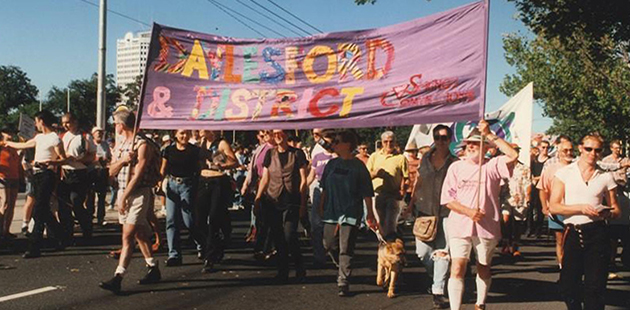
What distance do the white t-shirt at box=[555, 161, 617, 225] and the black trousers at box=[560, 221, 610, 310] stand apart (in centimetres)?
8

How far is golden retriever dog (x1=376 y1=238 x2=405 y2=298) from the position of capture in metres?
7.20

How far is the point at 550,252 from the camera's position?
36.8 ft

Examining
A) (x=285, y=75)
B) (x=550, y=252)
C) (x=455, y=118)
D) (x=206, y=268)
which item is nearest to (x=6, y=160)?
(x=206, y=268)

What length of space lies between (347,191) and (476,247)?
173cm

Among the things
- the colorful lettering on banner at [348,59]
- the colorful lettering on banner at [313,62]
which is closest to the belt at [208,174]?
the colorful lettering on banner at [313,62]

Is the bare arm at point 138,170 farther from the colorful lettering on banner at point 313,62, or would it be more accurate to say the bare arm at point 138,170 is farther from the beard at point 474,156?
the beard at point 474,156

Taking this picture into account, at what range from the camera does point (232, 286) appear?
24.5ft

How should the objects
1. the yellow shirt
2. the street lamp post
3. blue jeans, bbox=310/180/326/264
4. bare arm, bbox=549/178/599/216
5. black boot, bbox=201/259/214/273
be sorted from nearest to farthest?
bare arm, bbox=549/178/599/216, black boot, bbox=201/259/214/273, the yellow shirt, blue jeans, bbox=310/180/326/264, the street lamp post

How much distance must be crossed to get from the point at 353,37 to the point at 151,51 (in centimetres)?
220

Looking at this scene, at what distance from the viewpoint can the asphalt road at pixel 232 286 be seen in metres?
6.62

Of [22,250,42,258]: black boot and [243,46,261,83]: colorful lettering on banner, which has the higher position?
[243,46,261,83]: colorful lettering on banner

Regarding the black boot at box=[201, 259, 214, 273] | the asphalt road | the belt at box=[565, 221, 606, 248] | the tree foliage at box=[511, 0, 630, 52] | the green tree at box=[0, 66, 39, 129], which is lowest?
the asphalt road

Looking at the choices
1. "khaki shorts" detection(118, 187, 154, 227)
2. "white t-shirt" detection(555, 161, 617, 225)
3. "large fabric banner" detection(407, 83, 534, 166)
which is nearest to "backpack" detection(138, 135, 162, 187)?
"khaki shorts" detection(118, 187, 154, 227)

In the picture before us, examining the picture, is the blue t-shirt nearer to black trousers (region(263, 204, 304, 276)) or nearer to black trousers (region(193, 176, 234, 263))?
black trousers (region(263, 204, 304, 276))
